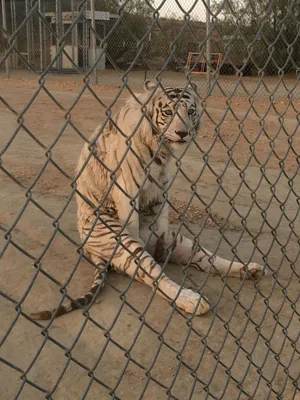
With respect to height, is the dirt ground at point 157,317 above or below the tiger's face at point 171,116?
below

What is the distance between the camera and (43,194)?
224 inches

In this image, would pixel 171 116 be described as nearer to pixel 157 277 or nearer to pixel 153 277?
pixel 153 277

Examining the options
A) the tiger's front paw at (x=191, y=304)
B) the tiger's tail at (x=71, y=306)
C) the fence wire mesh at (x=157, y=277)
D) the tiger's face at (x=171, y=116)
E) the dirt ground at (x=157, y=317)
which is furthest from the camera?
the tiger's face at (x=171, y=116)

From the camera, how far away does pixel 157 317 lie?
3.28 meters

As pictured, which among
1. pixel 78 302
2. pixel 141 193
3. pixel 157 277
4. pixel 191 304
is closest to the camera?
pixel 157 277

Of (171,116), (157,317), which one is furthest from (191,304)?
(171,116)

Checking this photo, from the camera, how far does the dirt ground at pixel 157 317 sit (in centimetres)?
226

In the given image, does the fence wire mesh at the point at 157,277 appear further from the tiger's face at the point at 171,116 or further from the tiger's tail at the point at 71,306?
the tiger's face at the point at 171,116

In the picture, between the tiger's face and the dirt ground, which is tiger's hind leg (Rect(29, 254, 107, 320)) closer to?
the dirt ground

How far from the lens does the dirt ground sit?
226 centimetres

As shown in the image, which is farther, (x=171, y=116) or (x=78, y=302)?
(x=171, y=116)

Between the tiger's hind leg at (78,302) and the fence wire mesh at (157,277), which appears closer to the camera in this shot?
the fence wire mesh at (157,277)

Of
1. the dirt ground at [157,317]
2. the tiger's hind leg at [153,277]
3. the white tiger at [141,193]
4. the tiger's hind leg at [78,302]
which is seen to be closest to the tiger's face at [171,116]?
the white tiger at [141,193]

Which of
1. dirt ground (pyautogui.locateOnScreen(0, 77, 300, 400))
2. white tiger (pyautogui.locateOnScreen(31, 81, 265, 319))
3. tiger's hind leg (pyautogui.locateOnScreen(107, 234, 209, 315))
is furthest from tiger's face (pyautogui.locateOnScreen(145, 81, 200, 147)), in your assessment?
tiger's hind leg (pyautogui.locateOnScreen(107, 234, 209, 315))
